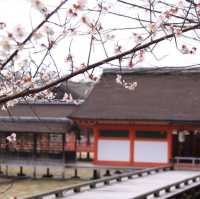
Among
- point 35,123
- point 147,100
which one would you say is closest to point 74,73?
point 147,100

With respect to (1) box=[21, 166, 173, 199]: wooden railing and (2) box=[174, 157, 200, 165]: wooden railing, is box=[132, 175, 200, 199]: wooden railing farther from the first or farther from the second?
(2) box=[174, 157, 200, 165]: wooden railing

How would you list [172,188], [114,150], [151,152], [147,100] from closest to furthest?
1. [172,188]
2. [151,152]
3. [114,150]
4. [147,100]

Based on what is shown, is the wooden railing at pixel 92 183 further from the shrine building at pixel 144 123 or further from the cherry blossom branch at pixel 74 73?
the cherry blossom branch at pixel 74 73

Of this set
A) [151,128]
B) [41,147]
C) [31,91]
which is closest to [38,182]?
[41,147]

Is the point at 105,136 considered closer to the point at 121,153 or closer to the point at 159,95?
the point at 121,153

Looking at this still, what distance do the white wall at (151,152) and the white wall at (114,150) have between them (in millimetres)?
385

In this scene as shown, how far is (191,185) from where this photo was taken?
49.2ft

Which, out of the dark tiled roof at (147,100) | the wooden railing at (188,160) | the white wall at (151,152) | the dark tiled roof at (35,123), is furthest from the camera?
the dark tiled roof at (35,123)

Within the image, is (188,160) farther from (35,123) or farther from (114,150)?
(35,123)

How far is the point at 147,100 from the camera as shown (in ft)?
78.6

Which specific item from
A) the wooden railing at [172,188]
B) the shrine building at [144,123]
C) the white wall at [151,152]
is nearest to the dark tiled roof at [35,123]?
the shrine building at [144,123]

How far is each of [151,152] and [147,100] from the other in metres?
2.51

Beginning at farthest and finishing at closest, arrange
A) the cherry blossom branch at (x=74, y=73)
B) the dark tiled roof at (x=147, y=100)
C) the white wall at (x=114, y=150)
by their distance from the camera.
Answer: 1. the dark tiled roof at (x=147, y=100)
2. the white wall at (x=114, y=150)
3. the cherry blossom branch at (x=74, y=73)

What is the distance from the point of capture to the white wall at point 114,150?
2256 cm
